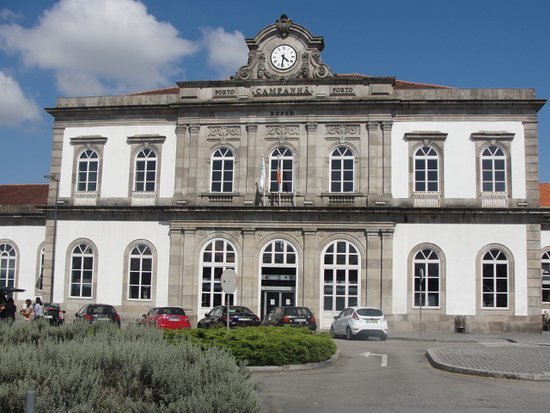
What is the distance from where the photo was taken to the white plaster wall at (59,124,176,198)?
38.7 m

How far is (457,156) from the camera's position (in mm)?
36406

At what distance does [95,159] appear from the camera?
3997 cm

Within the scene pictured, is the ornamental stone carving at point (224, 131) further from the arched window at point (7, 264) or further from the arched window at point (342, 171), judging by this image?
the arched window at point (7, 264)

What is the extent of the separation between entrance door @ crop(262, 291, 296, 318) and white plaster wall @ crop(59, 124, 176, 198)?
7.75m

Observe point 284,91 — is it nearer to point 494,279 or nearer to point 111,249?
point 111,249

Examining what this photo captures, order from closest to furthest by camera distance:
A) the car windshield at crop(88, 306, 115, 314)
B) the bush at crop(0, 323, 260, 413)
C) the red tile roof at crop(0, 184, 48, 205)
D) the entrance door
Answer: the bush at crop(0, 323, 260, 413) → the car windshield at crop(88, 306, 115, 314) → the entrance door → the red tile roof at crop(0, 184, 48, 205)

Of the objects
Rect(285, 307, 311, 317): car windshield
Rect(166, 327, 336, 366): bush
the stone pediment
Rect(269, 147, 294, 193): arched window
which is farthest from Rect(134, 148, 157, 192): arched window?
Rect(166, 327, 336, 366): bush

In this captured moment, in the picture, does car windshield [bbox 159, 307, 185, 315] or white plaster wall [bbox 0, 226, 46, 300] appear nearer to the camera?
car windshield [bbox 159, 307, 185, 315]

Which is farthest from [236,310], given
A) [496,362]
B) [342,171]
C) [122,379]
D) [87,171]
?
[122,379]

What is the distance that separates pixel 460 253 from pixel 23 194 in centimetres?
3018

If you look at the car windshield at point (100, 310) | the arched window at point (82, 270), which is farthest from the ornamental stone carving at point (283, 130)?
the car windshield at point (100, 310)

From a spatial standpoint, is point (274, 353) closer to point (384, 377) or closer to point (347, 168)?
point (384, 377)

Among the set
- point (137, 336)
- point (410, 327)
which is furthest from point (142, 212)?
point (137, 336)

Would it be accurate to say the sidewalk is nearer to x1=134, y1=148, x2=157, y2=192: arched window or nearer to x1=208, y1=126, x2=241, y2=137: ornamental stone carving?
x1=208, y1=126, x2=241, y2=137: ornamental stone carving
